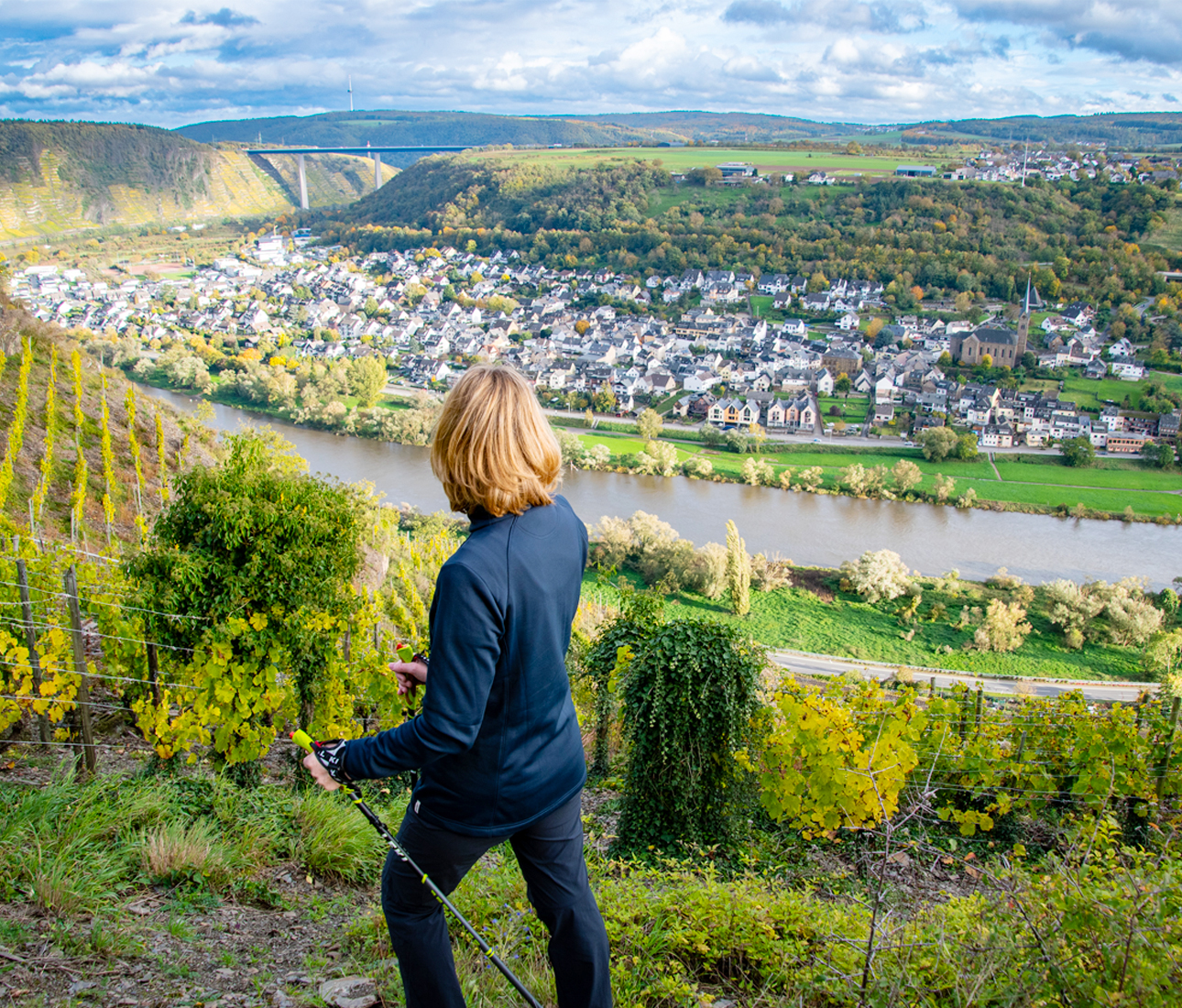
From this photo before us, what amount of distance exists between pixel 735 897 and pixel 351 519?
2.07 metres

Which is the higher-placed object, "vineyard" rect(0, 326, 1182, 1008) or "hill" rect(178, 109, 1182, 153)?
"hill" rect(178, 109, 1182, 153)

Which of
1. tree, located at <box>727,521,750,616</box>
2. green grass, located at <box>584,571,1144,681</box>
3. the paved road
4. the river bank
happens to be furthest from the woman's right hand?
the river bank

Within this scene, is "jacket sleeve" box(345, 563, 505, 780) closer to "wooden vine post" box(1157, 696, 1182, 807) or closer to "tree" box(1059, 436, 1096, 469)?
"wooden vine post" box(1157, 696, 1182, 807)

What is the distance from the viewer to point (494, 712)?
3.68ft

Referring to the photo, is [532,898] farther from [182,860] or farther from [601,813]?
[601,813]

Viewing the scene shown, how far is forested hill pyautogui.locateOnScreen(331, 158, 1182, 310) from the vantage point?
42.0 m

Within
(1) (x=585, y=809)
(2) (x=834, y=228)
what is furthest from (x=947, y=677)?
(2) (x=834, y=228)

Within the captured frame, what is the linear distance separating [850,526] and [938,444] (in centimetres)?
736

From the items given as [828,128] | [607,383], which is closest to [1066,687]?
[607,383]

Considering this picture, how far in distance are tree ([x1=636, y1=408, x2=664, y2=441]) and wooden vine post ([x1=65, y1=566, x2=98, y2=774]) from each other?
24123 millimetres

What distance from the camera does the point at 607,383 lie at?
31891mm

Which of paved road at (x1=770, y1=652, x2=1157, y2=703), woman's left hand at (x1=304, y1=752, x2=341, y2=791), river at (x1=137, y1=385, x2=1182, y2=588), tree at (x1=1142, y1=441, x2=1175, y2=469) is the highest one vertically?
woman's left hand at (x1=304, y1=752, x2=341, y2=791)

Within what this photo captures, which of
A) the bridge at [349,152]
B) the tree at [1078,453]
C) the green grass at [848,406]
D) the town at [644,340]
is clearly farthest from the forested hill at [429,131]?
the tree at [1078,453]

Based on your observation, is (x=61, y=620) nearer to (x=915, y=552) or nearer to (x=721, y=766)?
(x=721, y=766)
